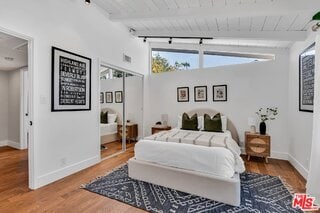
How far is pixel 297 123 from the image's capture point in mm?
3549

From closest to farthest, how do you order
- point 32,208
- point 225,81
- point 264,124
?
point 32,208 → point 264,124 → point 225,81

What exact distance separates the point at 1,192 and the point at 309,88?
500 cm

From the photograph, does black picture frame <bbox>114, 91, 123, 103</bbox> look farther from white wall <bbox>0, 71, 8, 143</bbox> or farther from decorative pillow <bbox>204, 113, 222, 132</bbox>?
white wall <bbox>0, 71, 8, 143</bbox>

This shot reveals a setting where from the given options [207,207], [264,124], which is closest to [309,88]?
[264,124]

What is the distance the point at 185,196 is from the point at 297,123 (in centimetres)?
273

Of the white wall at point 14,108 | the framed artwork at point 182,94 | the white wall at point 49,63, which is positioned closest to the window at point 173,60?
the framed artwork at point 182,94

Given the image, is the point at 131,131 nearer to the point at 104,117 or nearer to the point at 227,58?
the point at 104,117

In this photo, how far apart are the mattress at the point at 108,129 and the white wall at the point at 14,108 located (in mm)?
2914

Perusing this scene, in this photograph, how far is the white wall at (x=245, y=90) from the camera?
13.8 ft

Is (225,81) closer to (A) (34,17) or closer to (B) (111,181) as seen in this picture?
(B) (111,181)

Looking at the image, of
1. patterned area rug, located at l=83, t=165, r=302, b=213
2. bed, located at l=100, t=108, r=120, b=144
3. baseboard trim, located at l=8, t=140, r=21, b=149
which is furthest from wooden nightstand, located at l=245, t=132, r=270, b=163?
baseboard trim, located at l=8, t=140, r=21, b=149

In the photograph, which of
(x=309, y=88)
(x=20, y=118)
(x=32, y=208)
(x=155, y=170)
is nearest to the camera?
(x=32, y=208)

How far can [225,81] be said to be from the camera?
4770mm

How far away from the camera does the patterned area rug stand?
7.24ft
